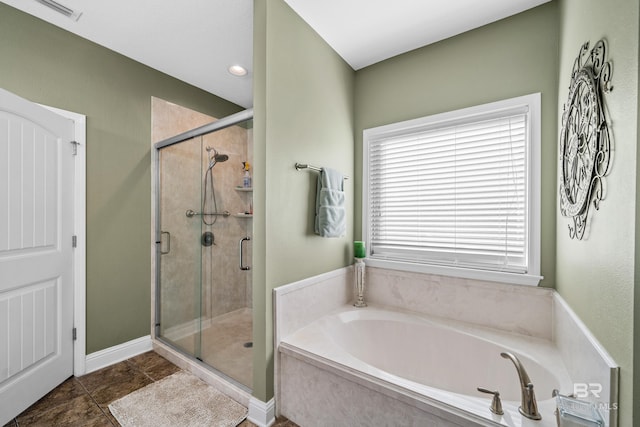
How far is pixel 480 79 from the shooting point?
1.88 meters

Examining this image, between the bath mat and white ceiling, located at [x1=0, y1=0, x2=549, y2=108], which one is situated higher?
white ceiling, located at [x1=0, y1=0, x2=549, y2=108]

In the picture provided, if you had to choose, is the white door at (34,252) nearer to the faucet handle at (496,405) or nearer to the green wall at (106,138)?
the green wall at (106,138)

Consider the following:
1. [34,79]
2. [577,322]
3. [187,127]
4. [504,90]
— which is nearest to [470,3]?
[504,90]

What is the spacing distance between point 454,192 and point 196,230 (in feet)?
6.95

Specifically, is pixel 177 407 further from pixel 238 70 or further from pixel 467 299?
pixel 238 70

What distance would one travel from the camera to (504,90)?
1.79 m

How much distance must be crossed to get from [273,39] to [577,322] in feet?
6.89

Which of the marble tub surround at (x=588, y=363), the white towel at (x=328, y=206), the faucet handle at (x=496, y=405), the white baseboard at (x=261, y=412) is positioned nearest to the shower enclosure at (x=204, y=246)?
the white baseboard at (x=261, y=412)

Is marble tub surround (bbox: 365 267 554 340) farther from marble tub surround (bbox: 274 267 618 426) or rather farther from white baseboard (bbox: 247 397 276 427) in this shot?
white baseboard (bbox: 247 397 276 427)

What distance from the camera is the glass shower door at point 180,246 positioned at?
7.73 feet

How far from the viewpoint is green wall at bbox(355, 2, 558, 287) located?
1654mm

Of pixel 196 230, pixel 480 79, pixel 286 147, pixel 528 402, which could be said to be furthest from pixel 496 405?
pixel 196 230

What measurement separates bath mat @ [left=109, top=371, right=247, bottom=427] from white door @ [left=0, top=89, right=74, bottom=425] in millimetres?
562

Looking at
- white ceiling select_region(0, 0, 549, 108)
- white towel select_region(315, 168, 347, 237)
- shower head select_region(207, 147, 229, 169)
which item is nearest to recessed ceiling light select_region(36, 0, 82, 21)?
white ceiling select_region(0, 0, 549, 108)
